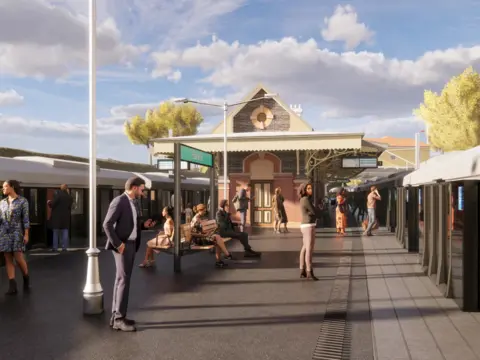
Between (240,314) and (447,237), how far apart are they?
3.49 metres

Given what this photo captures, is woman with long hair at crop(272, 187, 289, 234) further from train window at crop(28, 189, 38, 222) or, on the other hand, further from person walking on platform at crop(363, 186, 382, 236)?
train window at crop(28, 189, 38, 222)

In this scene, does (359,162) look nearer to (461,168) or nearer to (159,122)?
(461,168)

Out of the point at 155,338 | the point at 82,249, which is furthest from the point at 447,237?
the point at 82,249

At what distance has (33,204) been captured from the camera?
14.6m

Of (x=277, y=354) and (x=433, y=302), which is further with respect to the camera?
(x=433, y=302)

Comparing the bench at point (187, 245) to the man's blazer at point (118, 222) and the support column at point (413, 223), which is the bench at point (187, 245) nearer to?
the man's blazer at point (118, 222)

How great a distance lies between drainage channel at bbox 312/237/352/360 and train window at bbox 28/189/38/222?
9.27 metres

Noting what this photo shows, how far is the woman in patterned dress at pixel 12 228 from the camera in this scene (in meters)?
7.93

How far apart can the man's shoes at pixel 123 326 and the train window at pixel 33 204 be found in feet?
31.3

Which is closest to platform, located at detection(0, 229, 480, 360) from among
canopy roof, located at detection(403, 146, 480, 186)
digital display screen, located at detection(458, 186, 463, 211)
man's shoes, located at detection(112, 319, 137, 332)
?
man's shoes, located at detection(112, 319, 137, 332)

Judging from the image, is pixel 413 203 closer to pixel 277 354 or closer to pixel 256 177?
pixel 277 354

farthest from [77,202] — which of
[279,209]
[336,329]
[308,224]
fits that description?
[336,329]

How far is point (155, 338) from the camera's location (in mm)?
5613

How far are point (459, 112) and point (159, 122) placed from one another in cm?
4090
